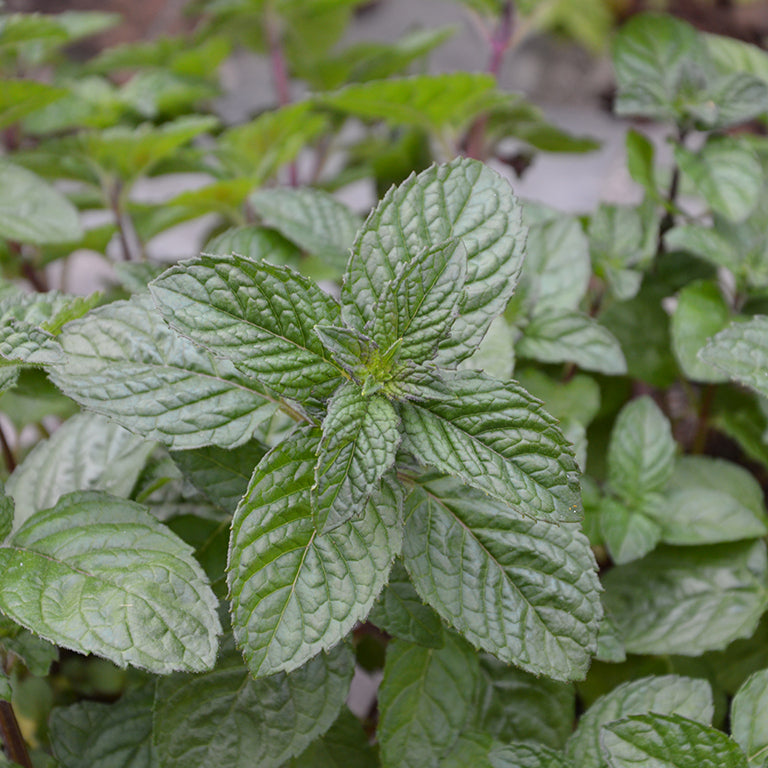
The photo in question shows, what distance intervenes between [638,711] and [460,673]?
0.18 m

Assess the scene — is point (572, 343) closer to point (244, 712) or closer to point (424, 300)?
point (424, 300)

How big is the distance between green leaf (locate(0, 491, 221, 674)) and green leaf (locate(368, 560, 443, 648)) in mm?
180

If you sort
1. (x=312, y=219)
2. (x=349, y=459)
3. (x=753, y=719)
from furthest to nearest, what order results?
1. (x=312, y=219)
2. (x=753, y=719)
3. (x=349, y=459)

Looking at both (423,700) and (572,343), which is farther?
(572,343)

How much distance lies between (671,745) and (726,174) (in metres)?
0.77

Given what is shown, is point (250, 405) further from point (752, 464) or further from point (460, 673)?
point (752, 464)

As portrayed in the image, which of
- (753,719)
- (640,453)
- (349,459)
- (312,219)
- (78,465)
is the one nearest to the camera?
(349,459)

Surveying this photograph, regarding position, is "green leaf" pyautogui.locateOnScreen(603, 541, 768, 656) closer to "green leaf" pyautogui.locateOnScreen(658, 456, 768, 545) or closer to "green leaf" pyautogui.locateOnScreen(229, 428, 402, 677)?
"green leaf" pyautogui.locateOnScreen(658, 456, 768, 545)

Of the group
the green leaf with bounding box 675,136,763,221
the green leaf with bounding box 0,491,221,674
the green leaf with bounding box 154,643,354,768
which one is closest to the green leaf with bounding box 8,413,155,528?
the green leaf with bounding box 0,491,221,674

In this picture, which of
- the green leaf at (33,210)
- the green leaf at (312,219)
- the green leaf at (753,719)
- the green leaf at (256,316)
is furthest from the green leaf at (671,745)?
the green leaf at (33,210)

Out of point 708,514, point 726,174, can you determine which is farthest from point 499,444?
point 726,174

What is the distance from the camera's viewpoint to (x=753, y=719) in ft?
2.48

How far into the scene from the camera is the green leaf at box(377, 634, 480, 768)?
0.83 meters

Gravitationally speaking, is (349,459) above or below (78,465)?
above
